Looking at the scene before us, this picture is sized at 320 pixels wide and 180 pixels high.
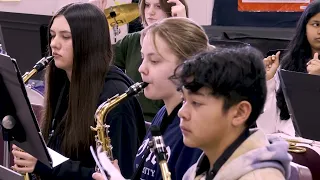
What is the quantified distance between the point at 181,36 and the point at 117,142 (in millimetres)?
540

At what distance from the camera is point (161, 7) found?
9.90 feet

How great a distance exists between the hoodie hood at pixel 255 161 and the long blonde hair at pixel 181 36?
463 mm

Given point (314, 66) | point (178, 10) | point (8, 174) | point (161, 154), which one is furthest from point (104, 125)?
point (314, 66)

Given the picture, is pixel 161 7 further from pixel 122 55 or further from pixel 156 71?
pixel 156 71

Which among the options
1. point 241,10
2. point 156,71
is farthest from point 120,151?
point 241,10

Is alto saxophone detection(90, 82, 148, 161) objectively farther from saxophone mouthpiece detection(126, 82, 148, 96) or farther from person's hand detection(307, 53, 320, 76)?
person's hand detection(307, 53, 320, 76)

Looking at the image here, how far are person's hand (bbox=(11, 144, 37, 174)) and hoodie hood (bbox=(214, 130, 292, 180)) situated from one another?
3.10ft

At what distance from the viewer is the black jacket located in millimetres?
2051

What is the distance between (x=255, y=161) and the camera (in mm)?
1265

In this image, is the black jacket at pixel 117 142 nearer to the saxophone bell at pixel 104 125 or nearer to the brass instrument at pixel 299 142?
the saxophone bell at pixel 104 125

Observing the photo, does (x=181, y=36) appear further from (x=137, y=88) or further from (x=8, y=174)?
(x=8, y=174)

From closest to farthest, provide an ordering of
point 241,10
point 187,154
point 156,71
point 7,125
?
point 187,154
point 156,71
point 7,125
point 241,10

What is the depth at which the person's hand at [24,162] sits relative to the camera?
6.66ft

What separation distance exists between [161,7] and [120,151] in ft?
3.89
